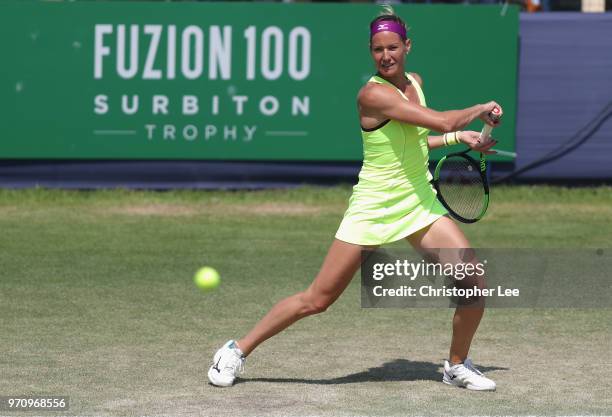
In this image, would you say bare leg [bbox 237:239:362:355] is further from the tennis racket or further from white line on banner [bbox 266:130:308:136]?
white line on banner [bbox 266:130:308:136]

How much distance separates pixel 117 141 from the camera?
1512 centimetres

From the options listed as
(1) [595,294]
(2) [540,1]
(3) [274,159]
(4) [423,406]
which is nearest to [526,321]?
(1) [595,294]

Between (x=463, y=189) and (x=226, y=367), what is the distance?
5.83 ft

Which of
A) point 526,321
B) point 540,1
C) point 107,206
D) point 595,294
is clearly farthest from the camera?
point 540,1

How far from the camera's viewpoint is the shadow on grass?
24.4 feet

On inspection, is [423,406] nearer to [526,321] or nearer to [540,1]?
[526,321]

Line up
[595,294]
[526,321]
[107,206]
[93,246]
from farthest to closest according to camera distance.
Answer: [107,206] → [93,246] → [595,294] → [526,321]

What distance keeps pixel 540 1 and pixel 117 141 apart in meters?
5.76

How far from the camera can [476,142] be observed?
693 cm

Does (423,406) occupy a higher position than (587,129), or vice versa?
(587,129)

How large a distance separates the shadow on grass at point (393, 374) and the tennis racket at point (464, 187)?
0.93 meters

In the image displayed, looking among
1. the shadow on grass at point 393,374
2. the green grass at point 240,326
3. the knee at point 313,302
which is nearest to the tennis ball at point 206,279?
the green grass at point 240,326

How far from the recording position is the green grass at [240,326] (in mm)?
7027

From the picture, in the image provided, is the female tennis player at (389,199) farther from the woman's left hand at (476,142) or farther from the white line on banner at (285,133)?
→ the white line on banner at (285,133)
